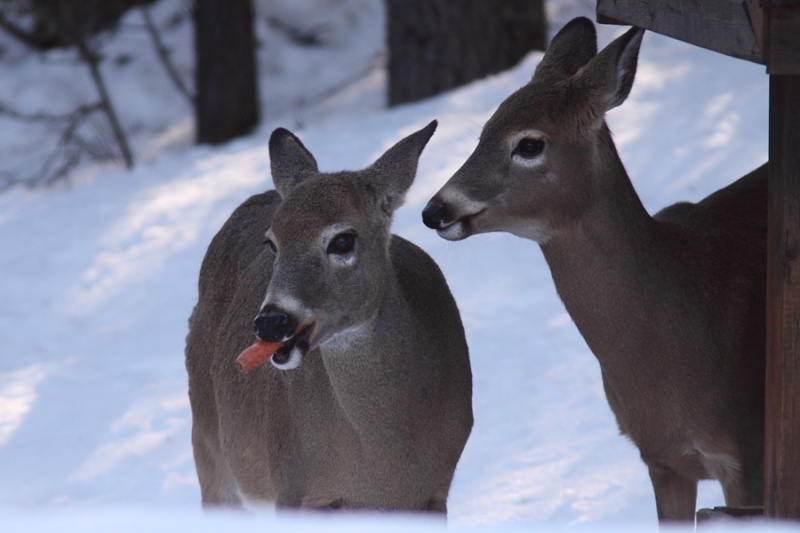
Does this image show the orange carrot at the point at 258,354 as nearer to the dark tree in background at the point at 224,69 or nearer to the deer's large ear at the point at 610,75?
the deer's large ear at the point at 610,75

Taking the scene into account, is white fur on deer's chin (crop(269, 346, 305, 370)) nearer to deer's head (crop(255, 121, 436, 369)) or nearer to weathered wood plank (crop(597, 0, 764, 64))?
deer's head (crop(255, 121, 436, 369))

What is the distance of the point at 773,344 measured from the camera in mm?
4418

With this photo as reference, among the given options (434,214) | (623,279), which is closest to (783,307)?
(623,279)

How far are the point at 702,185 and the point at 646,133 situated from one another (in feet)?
3.27

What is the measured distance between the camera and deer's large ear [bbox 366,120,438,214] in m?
4.93

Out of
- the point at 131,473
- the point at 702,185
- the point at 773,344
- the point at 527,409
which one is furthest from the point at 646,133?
the point at 773,344

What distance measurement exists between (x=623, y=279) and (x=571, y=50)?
1098 millimetres

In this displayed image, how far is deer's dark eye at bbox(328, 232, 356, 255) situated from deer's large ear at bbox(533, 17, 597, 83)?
117 centimetres

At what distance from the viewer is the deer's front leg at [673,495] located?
506 cm

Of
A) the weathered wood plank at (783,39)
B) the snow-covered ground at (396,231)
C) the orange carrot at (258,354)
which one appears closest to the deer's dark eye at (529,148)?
the weathered wood plank at (783,39)

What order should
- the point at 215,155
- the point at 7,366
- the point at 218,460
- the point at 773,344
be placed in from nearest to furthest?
the point at 773,344 < the point at 218,460 < the point at 7,366 < the point at 215,155

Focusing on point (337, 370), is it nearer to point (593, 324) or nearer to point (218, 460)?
point (593, 324)

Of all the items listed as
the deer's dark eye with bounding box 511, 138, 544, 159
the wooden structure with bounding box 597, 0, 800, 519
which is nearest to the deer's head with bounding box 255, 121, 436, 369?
the deer's dark eye with bounding box 511, 138, 544, 159

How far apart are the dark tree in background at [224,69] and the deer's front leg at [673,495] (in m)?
8.85
